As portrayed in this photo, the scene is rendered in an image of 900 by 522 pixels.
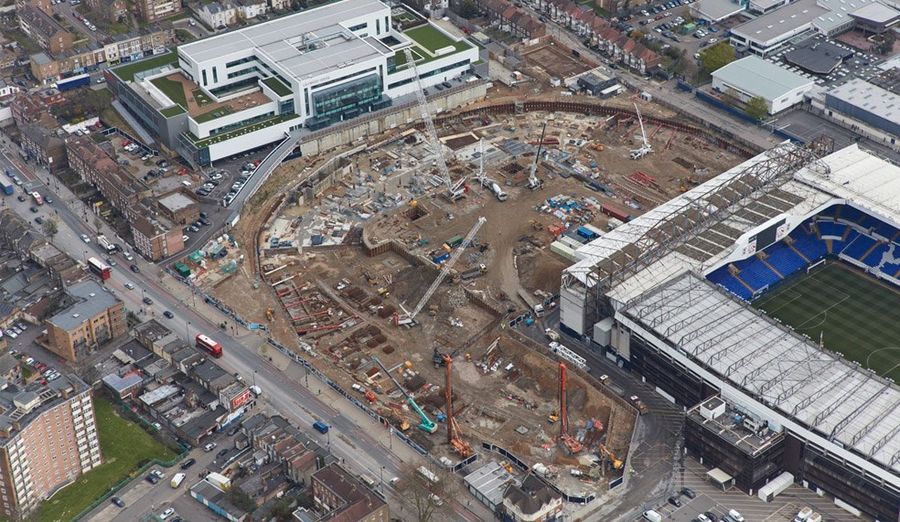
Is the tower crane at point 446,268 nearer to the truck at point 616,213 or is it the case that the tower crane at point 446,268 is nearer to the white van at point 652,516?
the truck at point 616,213

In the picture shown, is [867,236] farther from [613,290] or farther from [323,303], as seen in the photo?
[323,303]

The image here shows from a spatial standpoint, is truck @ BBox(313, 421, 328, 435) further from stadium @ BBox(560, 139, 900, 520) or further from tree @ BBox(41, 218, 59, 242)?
tree @ BBox(41, 218, 59, 242)

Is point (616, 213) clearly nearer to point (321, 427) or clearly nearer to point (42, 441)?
point (321, 427)

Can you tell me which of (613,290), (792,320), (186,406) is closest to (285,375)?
(186,406)

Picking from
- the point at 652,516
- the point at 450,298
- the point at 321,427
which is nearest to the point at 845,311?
the point at 652,516

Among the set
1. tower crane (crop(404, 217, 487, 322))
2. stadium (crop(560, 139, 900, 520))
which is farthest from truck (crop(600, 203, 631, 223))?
tower crane (crop(404, 217, 487, 322))

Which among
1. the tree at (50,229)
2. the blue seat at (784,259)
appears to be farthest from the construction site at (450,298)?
the tree at (50,229)
